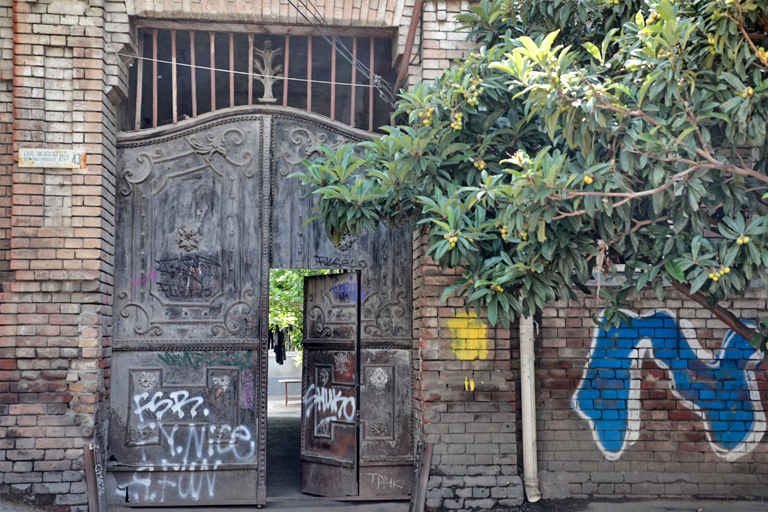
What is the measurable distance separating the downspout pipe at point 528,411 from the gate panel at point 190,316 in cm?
246

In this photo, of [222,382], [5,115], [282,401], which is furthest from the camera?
[282,401]

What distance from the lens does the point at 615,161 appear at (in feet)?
11.6

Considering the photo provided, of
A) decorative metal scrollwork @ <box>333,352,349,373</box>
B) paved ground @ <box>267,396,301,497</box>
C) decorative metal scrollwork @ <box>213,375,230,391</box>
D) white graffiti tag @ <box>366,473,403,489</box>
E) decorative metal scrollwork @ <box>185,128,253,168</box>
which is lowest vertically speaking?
paved ground @ <box>267,396,301,497</box>

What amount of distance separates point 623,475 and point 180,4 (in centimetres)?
609

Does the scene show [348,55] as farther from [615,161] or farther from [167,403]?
[167,403]

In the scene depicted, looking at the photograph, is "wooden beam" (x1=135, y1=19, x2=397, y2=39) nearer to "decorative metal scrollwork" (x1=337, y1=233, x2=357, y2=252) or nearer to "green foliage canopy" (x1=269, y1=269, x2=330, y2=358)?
"decorative metal scrollwork" (x1=337, y1=233, x2=357, y2=252)

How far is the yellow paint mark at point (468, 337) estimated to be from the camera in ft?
18.2

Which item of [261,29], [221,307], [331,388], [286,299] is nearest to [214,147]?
[261,29]

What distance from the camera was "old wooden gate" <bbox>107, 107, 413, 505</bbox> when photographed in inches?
220

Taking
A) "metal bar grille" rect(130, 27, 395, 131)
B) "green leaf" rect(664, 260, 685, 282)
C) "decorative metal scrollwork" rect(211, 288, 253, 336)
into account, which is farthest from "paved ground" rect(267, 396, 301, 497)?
"green leaf" rect(664, 260, 685, 282)

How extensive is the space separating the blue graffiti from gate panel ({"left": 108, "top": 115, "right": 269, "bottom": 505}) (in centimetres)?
321

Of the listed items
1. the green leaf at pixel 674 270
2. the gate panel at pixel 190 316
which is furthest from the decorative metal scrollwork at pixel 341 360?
the green leaf at pixel 674 270

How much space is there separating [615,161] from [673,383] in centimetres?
312

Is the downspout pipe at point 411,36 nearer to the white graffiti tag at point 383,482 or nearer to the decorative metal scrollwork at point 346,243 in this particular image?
the decorative metal scrollwork at point 346,243
